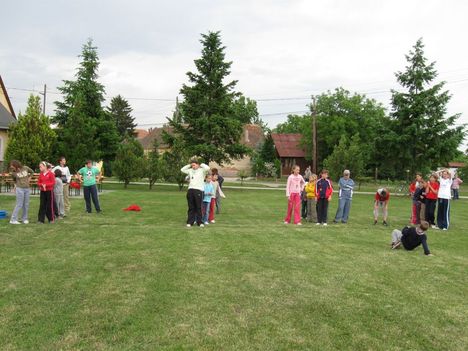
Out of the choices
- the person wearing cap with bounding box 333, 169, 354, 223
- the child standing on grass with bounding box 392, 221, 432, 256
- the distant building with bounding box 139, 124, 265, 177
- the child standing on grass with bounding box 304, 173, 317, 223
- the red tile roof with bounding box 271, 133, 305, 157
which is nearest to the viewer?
the child standing on grass with bounding box 392, 221, 432, 256

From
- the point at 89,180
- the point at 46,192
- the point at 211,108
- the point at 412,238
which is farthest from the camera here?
the point at 211,108

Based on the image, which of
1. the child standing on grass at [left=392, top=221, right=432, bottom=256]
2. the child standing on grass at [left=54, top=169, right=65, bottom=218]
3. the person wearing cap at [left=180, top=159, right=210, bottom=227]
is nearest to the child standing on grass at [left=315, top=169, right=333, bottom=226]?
the person wearing cap at [left=180, top=159, right=210, bottom=227]

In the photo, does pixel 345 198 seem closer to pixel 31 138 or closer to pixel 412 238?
pixel 412 238

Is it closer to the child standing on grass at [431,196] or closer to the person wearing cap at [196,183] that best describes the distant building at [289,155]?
the child standing on grass at [431,196]

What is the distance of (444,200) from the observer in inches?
560

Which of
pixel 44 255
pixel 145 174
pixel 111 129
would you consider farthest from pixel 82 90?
pixel 44 255

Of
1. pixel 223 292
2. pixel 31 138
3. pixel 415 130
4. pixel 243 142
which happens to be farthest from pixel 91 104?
pixel 223 292

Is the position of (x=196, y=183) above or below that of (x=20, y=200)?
above

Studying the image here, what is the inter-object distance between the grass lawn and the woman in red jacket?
1492 mm

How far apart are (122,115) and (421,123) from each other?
54.0 m

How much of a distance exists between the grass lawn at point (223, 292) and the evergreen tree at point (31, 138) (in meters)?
19.1

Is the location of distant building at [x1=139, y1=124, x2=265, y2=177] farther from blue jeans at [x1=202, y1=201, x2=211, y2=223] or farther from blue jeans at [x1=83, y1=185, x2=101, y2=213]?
blue jeans at [x1=202, y1=201, x2=211, y2=223]

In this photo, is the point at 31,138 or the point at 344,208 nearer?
the point at 344,208

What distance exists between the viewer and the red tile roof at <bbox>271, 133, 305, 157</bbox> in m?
70.2
